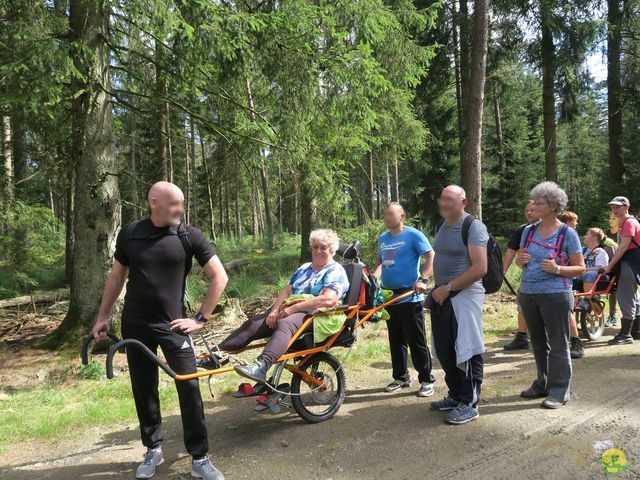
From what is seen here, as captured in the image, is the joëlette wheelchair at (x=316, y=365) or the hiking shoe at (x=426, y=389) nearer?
the joëlette wheelchair at (x=316, y=365)

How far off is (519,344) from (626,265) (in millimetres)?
2025

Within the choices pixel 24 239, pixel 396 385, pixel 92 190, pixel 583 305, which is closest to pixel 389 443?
pixel 396 385

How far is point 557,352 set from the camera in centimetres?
446

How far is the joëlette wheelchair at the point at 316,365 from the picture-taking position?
404 centimetres

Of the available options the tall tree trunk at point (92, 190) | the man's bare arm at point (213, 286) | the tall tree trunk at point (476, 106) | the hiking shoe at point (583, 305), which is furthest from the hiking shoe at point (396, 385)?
the tall tree trunk at point (476, 106)

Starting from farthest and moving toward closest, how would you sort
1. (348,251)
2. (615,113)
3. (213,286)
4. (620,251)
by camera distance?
1. (615,113)
2. (620,251)
3. (348,251)
4. (213,286)

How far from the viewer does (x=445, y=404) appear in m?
4.46

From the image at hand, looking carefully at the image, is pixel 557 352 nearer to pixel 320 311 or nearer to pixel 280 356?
pixel 320 311

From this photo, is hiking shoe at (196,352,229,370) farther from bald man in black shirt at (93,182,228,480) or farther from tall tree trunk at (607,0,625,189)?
tall tree trunk at (607,0,625,189)

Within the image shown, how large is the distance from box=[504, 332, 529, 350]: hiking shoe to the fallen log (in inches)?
367

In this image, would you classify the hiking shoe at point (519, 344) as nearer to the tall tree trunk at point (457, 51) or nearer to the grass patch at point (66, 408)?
the grass patch at point (66, 408)

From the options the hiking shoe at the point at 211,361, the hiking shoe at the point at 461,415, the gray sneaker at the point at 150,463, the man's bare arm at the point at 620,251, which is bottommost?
the hiking shoe at the point at 461,415

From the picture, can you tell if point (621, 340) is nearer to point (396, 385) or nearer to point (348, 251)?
point (396, 385)

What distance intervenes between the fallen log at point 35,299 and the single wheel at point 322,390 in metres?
7.96
